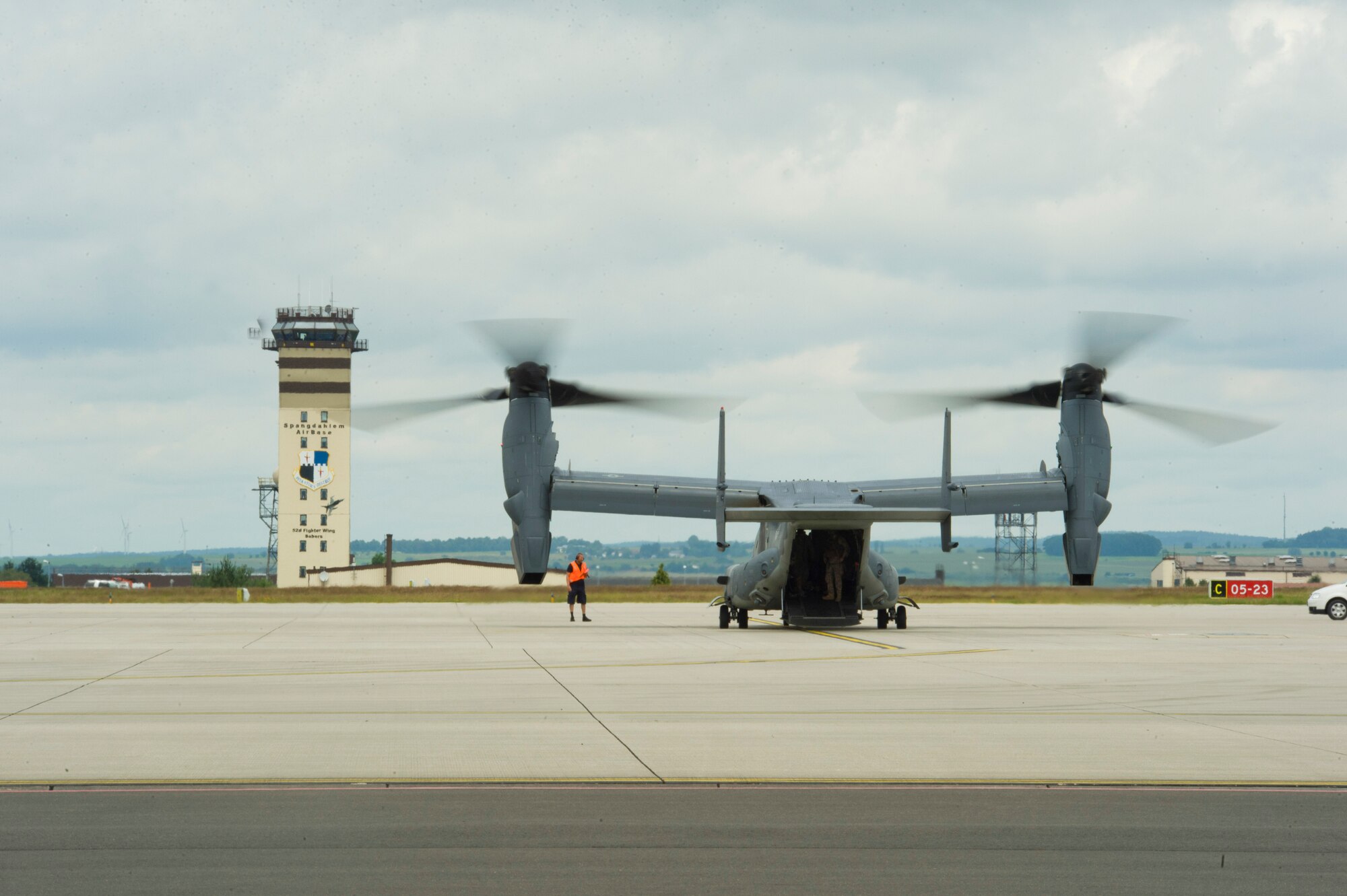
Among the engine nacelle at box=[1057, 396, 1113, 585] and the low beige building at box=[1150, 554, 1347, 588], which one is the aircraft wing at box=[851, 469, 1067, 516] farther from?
the low beige building at box=[1150, 554, 1347, 588]

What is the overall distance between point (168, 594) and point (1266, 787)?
5657 cm

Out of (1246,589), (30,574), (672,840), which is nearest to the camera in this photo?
(672,840)

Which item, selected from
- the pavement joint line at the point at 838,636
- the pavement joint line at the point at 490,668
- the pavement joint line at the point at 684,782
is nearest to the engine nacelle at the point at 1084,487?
the pavement joint line at the point at 838,636

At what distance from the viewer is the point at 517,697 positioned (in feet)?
48.8

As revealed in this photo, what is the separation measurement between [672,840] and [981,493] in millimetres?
26979

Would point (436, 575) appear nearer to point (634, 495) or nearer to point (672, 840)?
point (634, 495)

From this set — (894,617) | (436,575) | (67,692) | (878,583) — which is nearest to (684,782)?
(67,692)

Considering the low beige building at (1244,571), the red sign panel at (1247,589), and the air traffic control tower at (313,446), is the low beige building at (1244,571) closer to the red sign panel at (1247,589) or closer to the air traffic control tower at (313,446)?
the red sign panel at (1247,589)

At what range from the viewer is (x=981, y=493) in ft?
109

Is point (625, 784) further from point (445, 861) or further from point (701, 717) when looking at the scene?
point (701, 717)

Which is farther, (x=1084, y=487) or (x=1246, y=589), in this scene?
(x=1246, y=589)

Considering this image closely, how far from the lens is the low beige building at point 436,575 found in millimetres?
100312

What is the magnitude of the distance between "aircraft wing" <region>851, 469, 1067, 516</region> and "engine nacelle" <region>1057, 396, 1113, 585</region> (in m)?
0.34

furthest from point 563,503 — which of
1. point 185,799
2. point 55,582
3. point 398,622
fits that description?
point 55,582
